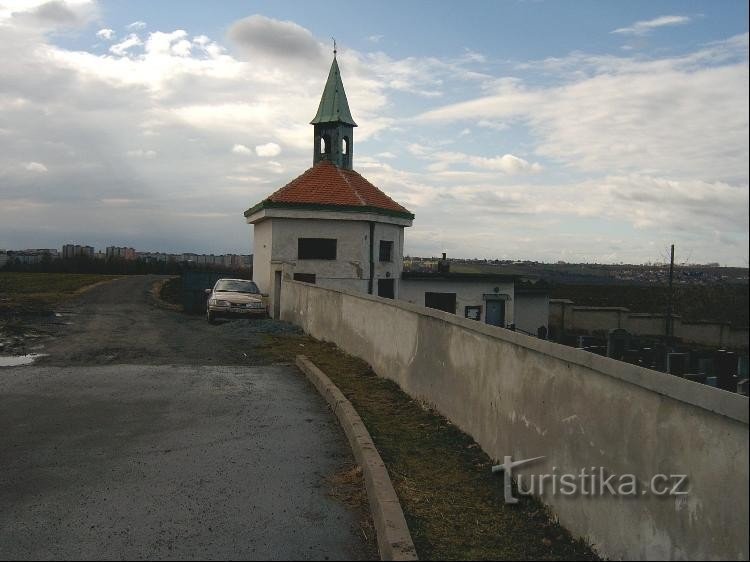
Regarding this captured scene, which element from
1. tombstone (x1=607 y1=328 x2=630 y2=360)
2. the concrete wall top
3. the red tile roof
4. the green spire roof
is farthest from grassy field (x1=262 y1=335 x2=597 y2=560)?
the green spire roof

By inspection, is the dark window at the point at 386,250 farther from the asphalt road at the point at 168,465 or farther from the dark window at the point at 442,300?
the asphalt road at the point at 168,465

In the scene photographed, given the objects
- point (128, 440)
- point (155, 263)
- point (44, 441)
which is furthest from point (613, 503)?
point (155, 263)

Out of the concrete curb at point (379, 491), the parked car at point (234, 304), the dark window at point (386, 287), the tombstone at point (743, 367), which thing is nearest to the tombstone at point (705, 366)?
the tombstone at point (743, 367)

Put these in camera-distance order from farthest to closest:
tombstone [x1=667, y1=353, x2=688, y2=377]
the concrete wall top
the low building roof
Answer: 1. the low building roof
2. tombstone [x1=667, y1=353, x2=688, y2=377]
3. the concrete wall top

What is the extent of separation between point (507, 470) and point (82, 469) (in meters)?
4.01

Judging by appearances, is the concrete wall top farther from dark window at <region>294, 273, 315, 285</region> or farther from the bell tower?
the bell tower

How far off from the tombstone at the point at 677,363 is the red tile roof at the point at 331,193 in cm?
1527

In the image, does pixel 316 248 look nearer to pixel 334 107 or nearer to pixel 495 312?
pixel 334 107

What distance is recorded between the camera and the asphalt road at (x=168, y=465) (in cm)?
448

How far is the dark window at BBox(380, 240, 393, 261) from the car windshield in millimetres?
9800

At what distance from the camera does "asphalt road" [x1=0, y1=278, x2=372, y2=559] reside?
4.48 metres

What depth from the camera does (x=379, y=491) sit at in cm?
512

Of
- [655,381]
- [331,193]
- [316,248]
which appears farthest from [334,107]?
[655,381]

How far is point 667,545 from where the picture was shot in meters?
3.48
